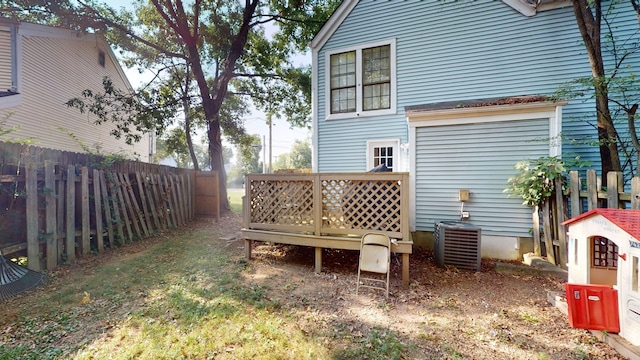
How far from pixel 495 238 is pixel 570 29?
193 inches

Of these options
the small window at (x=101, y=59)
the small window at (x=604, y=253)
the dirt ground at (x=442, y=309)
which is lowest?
the dirt ground at (x=442, y=309)

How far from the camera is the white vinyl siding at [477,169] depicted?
17.4 ft

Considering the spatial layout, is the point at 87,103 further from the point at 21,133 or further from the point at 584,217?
the point at 584,217

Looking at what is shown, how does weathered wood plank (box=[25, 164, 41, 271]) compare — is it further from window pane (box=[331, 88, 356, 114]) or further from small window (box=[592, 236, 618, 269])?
small window (box=[592, 236, 618, 269])

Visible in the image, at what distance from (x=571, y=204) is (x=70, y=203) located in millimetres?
8700

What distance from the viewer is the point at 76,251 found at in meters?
4.93

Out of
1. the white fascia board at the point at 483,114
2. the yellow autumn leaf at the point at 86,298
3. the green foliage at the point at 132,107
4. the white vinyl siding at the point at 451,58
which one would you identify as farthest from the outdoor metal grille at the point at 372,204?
the green foliage at the point at 132,107

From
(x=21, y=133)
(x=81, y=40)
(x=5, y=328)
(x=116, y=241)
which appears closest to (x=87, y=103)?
(x=81, y=40)

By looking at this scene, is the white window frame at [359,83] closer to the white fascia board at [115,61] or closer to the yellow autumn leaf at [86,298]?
the yellow autumn leaf at [86,298]

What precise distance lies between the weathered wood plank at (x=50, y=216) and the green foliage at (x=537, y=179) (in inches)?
326

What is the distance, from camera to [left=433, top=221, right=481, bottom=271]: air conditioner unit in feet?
15.6

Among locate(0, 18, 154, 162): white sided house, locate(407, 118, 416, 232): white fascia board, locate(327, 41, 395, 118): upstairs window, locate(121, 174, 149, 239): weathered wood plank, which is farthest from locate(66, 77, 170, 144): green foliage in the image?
locate(407, 118, 416, 232): white fascia board

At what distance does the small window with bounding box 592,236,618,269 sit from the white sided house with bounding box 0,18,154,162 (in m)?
10.7

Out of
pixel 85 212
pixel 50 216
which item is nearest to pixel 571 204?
pixel 50 216
